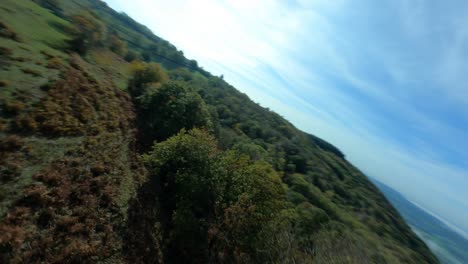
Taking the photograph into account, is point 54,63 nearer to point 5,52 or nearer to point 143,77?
point 5,52

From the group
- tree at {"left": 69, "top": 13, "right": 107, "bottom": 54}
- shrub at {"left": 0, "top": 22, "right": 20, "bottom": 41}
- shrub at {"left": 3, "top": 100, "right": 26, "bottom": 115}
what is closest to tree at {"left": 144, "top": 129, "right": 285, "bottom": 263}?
shrub at {"left": 3, "top": 100, "right": 26, "bottom": 115}

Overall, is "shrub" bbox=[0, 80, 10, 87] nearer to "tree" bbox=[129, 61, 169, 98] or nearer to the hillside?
the hillside

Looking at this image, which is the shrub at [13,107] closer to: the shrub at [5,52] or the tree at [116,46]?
the shrub at [5,52]

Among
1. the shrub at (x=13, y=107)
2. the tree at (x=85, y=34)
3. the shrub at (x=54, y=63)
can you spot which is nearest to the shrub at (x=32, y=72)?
the shrub at (x=54, y=63)

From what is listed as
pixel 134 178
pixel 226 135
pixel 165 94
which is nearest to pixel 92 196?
pixel 134 178

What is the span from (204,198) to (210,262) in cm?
634

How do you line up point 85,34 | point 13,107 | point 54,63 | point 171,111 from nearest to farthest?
point 13,107
point 54,63
point 171,111
point 85,34

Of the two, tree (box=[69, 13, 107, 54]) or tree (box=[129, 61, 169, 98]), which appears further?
tree (box=[129, 61, 169, 98])

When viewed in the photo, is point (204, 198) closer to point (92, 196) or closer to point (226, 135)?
point (92, 196)

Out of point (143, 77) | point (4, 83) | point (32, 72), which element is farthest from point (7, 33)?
point (143, 77)

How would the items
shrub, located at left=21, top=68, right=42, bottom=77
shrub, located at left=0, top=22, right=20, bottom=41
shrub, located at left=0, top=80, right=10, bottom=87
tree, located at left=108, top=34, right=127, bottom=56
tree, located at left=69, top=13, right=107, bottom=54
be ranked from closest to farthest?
1. shrub, located at left=0, top=80, right=10, bottom=87
2. shrub, located at left=21, top=68, right=42, bottom=77
3. shrub, located at left=0, top=22, right=20, bottom=41
4. tree, located at left=69, top=13, right=107, bottom=54
5. tree, located at left=108, top=34, right=127, bottom=56

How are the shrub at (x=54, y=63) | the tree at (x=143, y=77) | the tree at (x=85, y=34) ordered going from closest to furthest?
the shrub at (x=54, y=63), the tree at (x=85, y=34), the tree at (x=143, y=77)

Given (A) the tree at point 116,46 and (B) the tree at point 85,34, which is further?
(A) the tree at point 116,46

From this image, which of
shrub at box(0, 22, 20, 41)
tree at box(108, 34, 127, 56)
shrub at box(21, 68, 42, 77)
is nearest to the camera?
shrub at box(21, 68, 42, 77)
